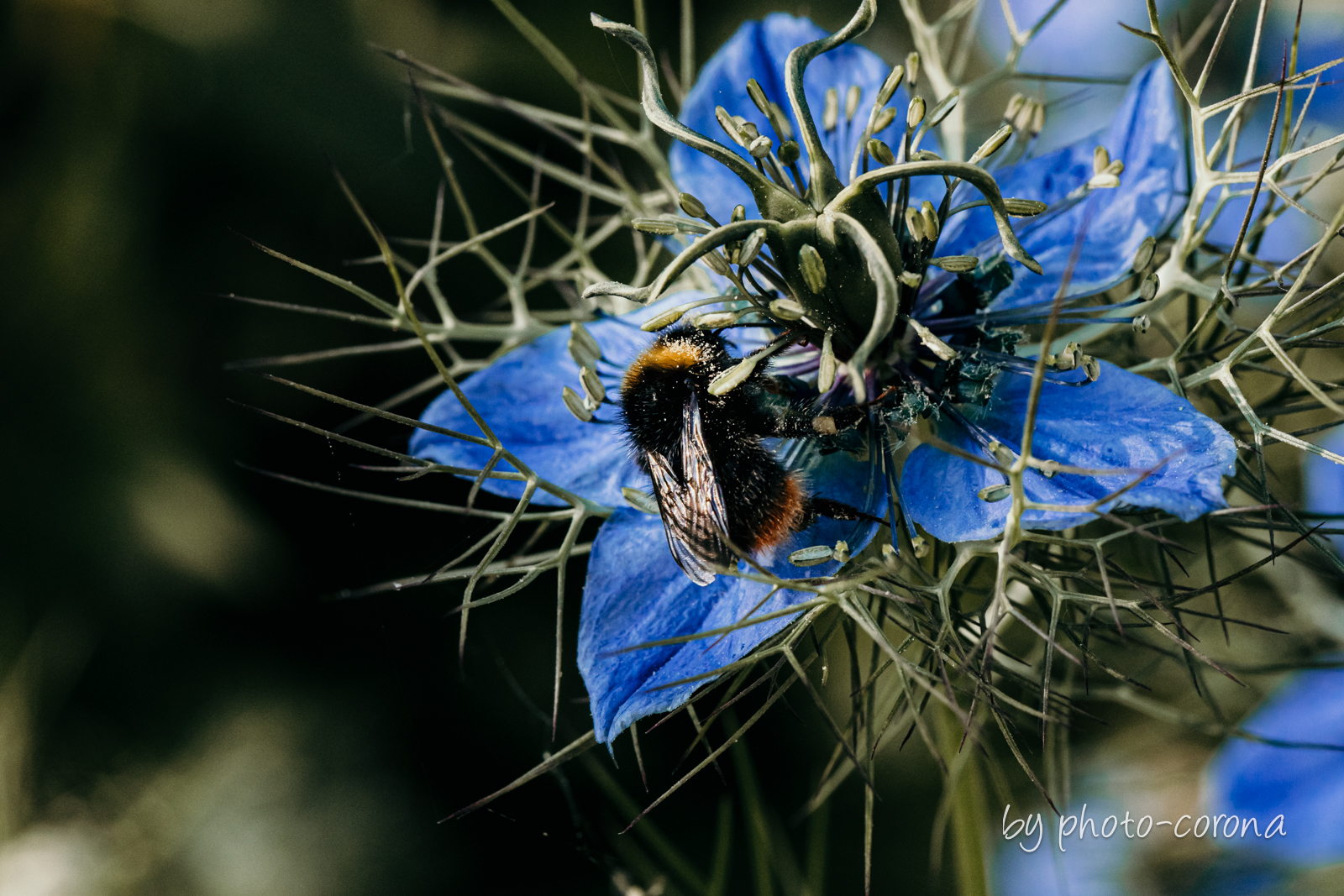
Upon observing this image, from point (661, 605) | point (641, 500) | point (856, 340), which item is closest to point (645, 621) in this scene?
point (661, 605)

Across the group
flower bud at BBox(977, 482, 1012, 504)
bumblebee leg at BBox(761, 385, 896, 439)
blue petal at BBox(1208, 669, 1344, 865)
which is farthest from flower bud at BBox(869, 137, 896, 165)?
blue petal at BBox(1208, 669, 1344, 865)

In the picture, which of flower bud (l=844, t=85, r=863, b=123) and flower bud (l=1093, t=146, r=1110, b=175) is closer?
flower bud (l=1093, t=146, r=1110, b=175)

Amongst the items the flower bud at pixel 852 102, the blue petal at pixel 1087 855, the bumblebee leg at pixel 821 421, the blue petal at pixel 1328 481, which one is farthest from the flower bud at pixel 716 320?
the blue petal at pixel 1328 481

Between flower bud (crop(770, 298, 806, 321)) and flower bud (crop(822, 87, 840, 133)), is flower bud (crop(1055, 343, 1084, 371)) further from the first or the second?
flower bud (crop(822, 87, 840, 133))

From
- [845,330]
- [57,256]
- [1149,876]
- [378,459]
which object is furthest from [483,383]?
[1149,876]

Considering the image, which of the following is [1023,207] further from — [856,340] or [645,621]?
[645,621]

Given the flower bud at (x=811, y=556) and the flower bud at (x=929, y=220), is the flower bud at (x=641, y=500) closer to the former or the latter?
the flower bud at (x=811, y=556)

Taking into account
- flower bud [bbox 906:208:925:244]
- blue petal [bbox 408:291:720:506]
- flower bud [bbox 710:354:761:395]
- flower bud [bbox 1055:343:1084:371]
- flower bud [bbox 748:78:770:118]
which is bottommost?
blue petal [bbox 408:291:720:506]
